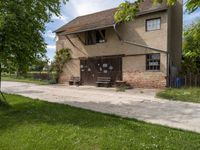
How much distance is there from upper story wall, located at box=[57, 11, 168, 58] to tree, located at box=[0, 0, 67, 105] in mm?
11572

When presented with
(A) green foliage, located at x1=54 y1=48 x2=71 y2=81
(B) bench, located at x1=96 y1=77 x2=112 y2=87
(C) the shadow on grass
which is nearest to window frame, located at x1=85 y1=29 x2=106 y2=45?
(A) green foliage, located at x1=54 y1=48 x2=71 y2=81

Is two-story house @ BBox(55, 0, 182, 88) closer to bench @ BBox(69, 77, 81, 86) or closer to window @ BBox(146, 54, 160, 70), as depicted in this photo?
window @ BBox(146, 54, 160, 70)

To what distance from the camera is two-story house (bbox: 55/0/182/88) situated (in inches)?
824

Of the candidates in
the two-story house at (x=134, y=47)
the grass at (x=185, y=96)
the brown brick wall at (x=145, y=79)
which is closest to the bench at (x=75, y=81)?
the two-story house at (x=134, y=47)

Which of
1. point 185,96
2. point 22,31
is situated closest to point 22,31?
point 22,31

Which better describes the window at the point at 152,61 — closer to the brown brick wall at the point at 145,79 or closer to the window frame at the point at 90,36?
the brown brick wall at the point at 145,79

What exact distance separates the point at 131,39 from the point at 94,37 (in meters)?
4.76

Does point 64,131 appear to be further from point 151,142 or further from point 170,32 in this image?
point 170,32

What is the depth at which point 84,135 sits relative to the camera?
671 centimetres

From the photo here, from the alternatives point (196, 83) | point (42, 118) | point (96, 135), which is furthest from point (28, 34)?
point (196, 83)

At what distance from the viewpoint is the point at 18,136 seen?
717cm

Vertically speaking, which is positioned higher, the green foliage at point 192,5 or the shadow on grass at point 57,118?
the green foliage at point 192,5

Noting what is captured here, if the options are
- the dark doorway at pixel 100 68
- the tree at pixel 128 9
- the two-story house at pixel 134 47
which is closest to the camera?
the tree at pixel 128 9

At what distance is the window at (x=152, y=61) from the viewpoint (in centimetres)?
2112
